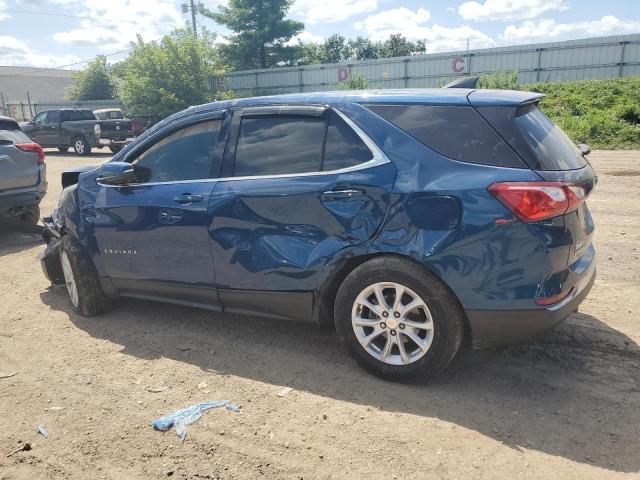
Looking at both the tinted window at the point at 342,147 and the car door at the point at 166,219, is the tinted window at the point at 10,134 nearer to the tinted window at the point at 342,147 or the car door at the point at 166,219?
the car door at the point at 166,219

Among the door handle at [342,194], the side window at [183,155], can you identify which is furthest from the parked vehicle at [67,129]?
the door handle at [342,194]

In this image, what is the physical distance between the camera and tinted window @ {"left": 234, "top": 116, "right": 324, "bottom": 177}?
11.6 feet

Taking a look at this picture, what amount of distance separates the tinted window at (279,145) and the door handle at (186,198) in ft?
1.10

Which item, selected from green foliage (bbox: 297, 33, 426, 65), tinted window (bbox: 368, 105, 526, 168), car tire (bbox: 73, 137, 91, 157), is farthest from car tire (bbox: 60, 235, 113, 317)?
green foliage (bbox: 297, 33, 426, 65)

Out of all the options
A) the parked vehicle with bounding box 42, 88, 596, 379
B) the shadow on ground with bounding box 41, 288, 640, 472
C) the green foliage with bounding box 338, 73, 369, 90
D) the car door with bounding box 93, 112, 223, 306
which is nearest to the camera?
the shadow on ground with bounding box 41, 288, 640, 472

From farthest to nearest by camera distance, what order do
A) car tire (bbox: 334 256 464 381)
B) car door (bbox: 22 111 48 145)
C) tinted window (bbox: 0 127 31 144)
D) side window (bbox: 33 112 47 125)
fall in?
1. side window (bbox: 33 112 47 125)
2. car door (bbox: 22 111 48 145)
3. tinted window (bbox: 0 127 31 144)
4. car tire (bbox: 334 256 464 381)

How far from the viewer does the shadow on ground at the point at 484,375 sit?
111 inches

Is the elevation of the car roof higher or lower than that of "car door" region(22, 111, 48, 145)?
higher

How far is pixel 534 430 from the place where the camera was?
2.84 metres

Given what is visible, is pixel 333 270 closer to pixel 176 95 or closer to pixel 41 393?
pixel 41 393

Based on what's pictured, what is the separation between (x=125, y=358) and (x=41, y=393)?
1.96 ft

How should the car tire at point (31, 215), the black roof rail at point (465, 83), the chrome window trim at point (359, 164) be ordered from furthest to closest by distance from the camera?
the car tire at point (31, 215) < the black roof rail at point (465, 83) < the chrome window trim at point (359, 164)

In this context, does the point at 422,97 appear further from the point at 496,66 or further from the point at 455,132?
the point at 496,66

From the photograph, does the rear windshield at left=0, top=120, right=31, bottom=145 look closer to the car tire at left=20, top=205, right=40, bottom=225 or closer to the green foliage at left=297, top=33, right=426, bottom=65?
the car tire at left=20, top=205, right=40, bottom=225
